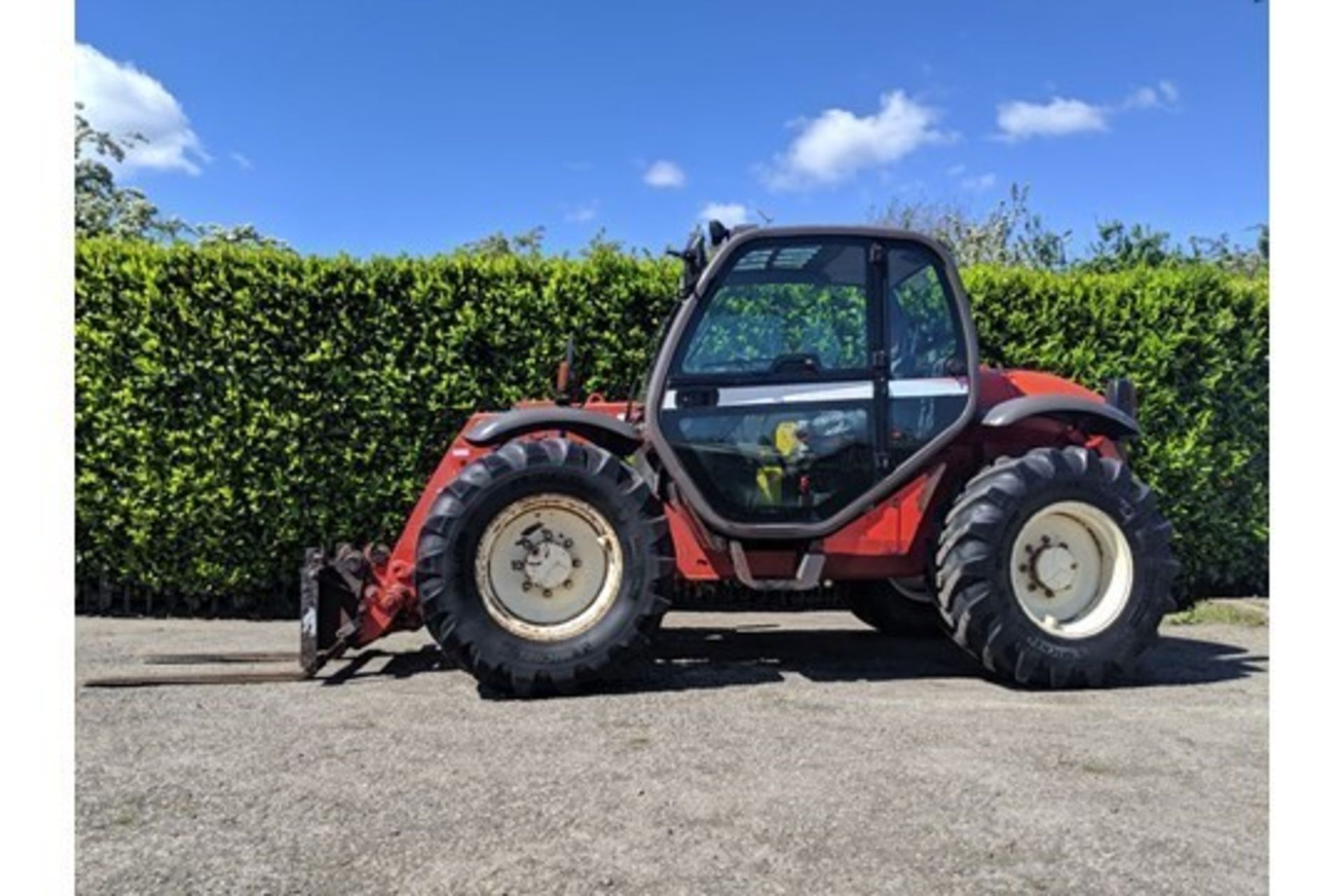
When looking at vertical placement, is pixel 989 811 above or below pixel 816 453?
below

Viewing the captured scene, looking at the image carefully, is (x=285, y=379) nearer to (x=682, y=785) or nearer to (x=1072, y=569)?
(x=682, y=785)

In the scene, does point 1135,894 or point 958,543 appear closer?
point 1135,894

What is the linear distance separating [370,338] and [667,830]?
185 inches

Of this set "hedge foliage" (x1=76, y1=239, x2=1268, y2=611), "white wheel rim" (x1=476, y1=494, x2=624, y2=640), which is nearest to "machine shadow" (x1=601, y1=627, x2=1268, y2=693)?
"white wheel rim" (x1=476, y1=494, x2=624, y2=640)

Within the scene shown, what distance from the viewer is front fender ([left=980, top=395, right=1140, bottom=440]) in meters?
4.73

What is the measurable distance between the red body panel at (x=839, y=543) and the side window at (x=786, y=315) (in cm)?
61

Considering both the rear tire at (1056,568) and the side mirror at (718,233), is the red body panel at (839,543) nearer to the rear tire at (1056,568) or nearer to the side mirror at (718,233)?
the rear tire at (1056,568)

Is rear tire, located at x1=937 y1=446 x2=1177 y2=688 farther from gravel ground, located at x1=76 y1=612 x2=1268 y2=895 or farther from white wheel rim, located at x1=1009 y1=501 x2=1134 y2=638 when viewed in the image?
gravel ground, located at x1=76 y1=612 x2=1268 y2=895

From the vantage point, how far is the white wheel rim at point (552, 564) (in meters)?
4.47

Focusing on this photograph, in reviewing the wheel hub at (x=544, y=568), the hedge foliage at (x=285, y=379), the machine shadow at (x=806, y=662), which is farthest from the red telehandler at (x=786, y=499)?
the hedge foliage at (x=285, y=379)

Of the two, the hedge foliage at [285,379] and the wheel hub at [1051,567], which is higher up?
the hedge foliage at [285,379]

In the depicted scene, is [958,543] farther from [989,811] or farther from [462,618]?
[462,618]

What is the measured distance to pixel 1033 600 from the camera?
15.4 feet

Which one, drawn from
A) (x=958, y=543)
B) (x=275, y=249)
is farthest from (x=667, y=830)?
(x=275, y=249)
